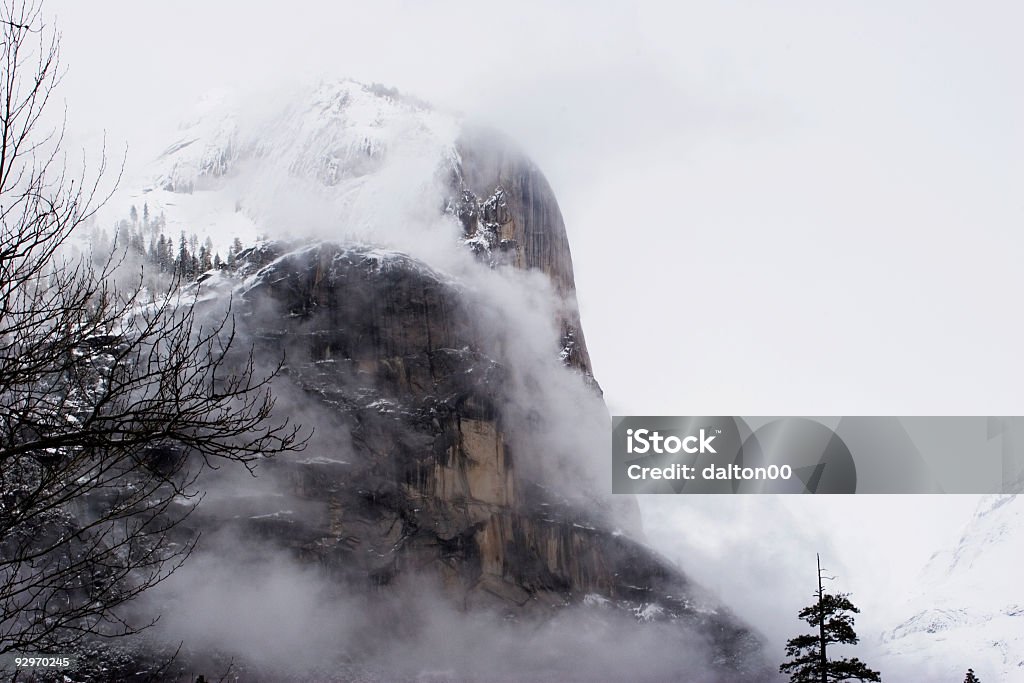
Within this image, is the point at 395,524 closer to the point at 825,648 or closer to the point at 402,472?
the point at 402,472

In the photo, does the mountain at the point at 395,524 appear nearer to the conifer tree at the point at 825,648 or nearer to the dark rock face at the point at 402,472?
the dark rock face at the point at 402,472

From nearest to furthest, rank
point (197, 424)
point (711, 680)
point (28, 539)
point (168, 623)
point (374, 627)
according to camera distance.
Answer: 1. point (197, 424)
2. point (28, 539)
3. point (168, 623)
4. point (374, 627)
5. point (711, 680)

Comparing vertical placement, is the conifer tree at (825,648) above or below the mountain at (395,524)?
below

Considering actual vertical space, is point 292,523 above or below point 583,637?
above

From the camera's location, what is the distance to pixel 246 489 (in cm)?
18400

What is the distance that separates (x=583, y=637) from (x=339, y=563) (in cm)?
4160

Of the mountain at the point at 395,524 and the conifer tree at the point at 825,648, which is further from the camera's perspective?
the mountain at the point at 395,524

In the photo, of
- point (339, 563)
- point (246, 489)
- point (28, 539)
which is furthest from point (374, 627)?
point (28, 539)

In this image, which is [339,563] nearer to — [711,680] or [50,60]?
[711,680]

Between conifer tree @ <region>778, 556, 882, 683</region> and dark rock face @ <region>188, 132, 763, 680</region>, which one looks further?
dark rock face @ <region>188, 132, 763, 680</region>

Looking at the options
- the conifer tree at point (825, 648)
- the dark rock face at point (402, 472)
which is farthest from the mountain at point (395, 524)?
the conifer tree at point (825, 648)

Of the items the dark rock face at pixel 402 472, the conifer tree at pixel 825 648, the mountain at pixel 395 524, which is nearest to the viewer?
the conifer tree at pixel 825 648

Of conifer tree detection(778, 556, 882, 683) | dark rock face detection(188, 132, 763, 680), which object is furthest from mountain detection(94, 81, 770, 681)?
conifer tree detection(778, 556, 882, 683)

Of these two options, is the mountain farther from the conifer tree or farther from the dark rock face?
the conifer tree
